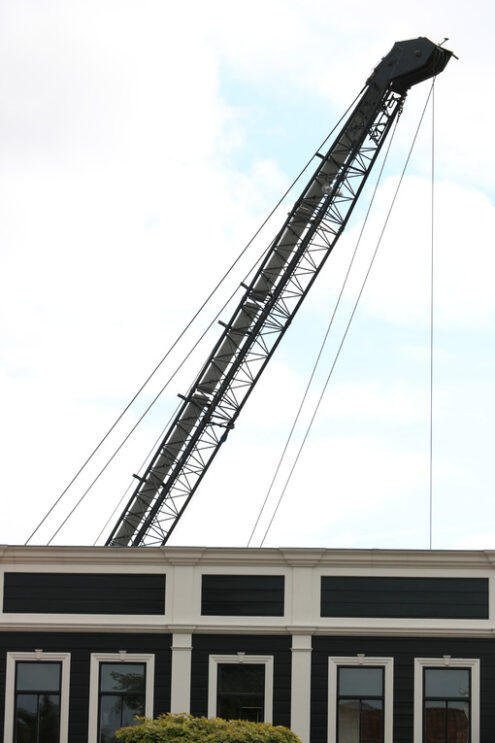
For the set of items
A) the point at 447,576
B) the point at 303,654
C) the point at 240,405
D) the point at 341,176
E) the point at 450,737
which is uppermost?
the point at 341,176

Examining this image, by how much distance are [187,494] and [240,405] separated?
155 inches

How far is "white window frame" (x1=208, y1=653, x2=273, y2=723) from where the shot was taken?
95.3 feet

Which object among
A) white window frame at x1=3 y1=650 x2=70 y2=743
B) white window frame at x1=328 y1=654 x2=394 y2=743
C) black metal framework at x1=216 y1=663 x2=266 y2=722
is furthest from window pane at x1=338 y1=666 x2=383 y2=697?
white window frame at x1=3 y1=650 x2=70 y2=743

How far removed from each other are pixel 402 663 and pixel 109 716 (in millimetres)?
7592

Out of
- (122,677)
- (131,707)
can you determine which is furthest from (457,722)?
(122,677)

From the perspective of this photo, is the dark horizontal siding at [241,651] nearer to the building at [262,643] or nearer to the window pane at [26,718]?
the building at [262,643]

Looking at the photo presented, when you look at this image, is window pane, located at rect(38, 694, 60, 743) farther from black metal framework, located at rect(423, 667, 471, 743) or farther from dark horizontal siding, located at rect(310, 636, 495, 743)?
black metal framework, located at rect(423, 667, 471, 743)

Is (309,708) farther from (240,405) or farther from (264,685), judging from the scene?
(240,405)

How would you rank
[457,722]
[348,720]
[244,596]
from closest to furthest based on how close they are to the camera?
[457,722]
[348,720]
[244,596]

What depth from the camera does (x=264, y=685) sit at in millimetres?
29297

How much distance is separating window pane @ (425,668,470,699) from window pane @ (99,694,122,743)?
7856mm

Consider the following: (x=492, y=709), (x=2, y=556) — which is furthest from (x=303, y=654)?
(x=2, y=556)

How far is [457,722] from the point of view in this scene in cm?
2889

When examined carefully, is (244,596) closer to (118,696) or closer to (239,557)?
(239,557)
